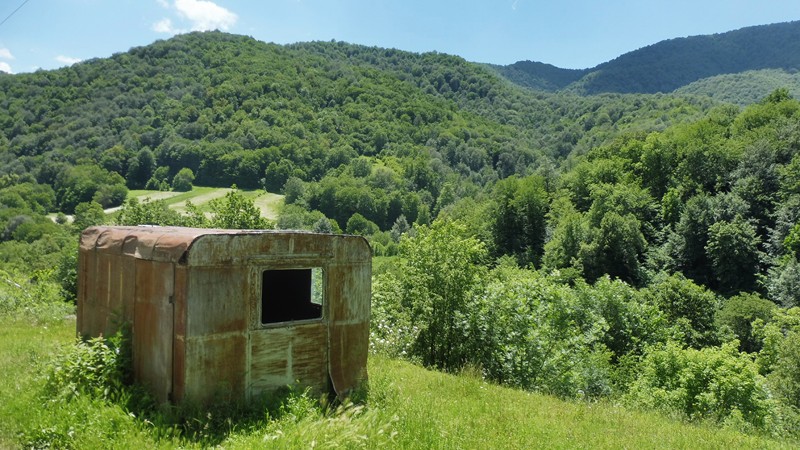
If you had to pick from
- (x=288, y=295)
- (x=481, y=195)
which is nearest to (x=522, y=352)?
(x=288, y=295)

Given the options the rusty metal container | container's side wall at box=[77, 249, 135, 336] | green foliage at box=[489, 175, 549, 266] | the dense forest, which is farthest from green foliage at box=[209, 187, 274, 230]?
green foliage at box=[489, 175, 549, 266]

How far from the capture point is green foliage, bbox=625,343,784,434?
55.5ft

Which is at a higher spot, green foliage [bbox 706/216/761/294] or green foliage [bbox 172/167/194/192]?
green foliage [bbox 172/167/194/192]

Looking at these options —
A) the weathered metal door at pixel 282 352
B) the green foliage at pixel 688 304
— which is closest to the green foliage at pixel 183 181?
the green foliage at pixel 688 304

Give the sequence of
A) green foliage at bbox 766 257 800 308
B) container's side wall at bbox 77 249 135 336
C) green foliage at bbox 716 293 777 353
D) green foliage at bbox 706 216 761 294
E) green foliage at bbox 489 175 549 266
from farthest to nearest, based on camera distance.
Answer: green foliage at bbox 489 175 549 266 → green foliage at bbox 706 216 761 294 → green foliage at bbox 766 257 800 308 → green foliage at bbox 716 293 777 353 → container's side wall at bbox 77 249 135 336

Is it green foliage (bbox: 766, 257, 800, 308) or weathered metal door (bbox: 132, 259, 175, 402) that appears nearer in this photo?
weathered metal door (bbox: 132, 259, 175, 402)

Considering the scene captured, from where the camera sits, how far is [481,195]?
103 meters

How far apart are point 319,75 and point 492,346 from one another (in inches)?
5891

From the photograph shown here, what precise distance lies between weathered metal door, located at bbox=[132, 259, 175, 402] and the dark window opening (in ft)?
9.44

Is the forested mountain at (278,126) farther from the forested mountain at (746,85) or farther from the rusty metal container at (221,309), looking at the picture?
the rusty metal container at (221,309)

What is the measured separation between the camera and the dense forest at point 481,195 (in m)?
15.2

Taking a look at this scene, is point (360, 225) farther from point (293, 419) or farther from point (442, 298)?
point (293, 419)

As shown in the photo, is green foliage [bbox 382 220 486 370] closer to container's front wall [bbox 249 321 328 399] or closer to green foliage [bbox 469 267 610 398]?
green foliage [bbox 469 267 610 398]

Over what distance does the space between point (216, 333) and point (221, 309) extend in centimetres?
31
